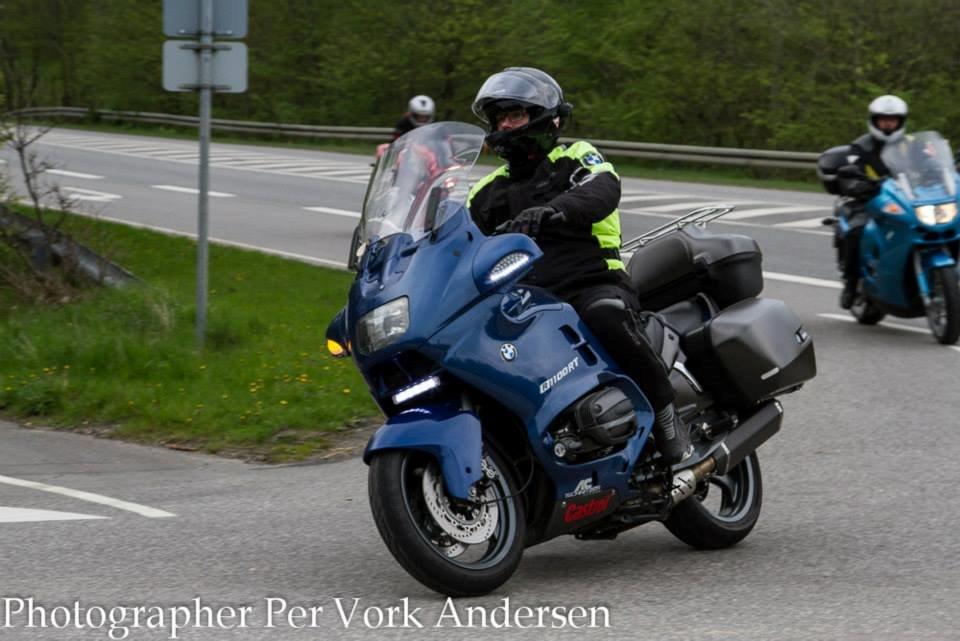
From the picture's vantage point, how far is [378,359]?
531cm

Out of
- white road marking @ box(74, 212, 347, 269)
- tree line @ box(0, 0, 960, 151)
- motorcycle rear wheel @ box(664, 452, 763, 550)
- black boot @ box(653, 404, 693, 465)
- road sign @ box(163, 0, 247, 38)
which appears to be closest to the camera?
black boot @ box(653, 404, 693, 465)

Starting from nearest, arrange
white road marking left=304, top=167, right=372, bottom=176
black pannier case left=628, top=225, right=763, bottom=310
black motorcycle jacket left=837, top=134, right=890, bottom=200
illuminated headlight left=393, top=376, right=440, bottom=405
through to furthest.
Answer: illuminated headlight left=393, top=376, right=440, bottom=405, black pannier case left=628, top=225, right=763, bottom=310, black motorcycle jacket left=837, top=134, right=890, bottom=200, white road marking left=304, top=167, right=372, bottom=176

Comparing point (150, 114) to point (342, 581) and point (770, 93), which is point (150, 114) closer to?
point (770, 93)

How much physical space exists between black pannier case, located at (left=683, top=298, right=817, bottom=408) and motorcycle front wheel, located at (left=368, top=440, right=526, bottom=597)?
1269 millimetres

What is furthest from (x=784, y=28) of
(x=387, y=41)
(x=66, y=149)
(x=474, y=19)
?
(x=66, y=149)

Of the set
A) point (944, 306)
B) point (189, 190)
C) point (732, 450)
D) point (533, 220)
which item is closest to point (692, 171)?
point (189, 190)

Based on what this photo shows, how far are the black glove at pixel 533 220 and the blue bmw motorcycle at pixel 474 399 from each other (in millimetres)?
64

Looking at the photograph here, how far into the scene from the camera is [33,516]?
7.01m

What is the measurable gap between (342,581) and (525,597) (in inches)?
27.6

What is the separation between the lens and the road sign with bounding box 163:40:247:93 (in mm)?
10344

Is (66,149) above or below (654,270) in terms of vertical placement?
below

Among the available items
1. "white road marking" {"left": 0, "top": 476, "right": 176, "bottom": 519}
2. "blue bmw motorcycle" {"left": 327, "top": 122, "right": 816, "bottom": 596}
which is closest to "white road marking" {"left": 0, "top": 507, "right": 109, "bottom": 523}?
"white road marking" {"left": 0, "top": 476, "right": 176, "bottom": 519}

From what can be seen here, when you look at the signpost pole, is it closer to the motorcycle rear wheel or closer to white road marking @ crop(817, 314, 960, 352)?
the motorcycle rear wheel

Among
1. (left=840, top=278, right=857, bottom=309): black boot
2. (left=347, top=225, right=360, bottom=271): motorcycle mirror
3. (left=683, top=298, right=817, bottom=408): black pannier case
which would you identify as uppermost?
(left=347, top=225, right=360, bottom=271): motorcycle mirror
